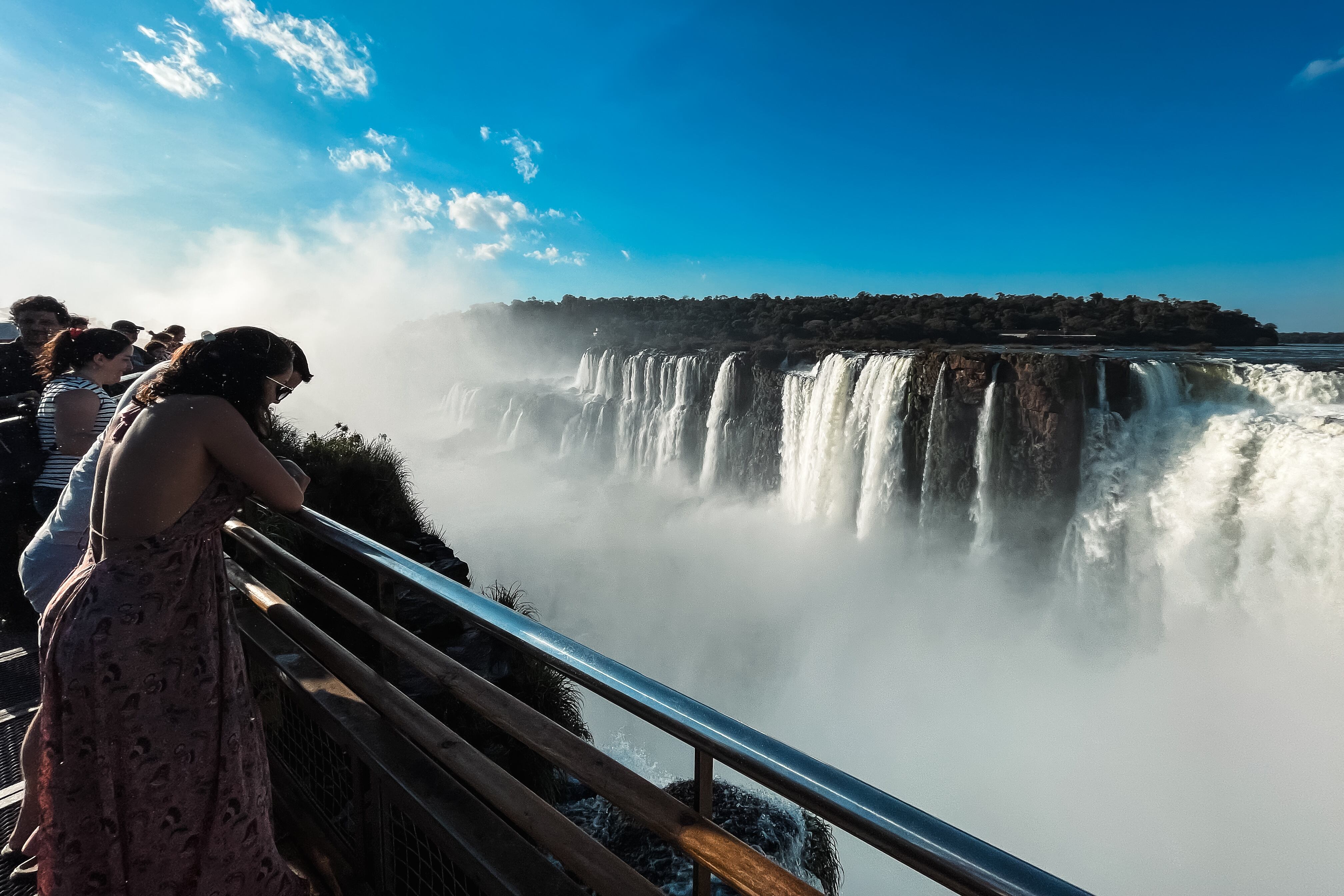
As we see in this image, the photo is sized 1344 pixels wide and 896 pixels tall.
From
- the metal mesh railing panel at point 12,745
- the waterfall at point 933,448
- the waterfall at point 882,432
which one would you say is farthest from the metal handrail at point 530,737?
the waterfall at point 882,432

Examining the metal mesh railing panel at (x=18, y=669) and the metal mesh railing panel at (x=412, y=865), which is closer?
the metal mesh railing panel at (x=412, y=865)

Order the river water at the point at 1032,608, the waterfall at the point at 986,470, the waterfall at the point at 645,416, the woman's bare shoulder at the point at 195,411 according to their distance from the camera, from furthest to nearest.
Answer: the waterfall at the point at 645,416 < the waterfall at the point at 986,470 < the river water at the point at 1032,608 < the woman's bare shoulder at the point at 195,411

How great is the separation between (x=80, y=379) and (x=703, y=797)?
2679 mm

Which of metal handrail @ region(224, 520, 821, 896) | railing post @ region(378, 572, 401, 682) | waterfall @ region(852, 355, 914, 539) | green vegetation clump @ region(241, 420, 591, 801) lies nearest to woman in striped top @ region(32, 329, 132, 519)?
green vegetation clump @ region(241, 420, 591, 801)

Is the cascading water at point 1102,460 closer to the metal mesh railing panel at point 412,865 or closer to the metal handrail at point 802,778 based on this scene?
the metal handrail at point 802,778

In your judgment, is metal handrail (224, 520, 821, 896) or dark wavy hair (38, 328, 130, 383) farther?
dark wavy hair (38, 328, 130, 383)

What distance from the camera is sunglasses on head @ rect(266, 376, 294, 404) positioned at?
A: 58.6 inches

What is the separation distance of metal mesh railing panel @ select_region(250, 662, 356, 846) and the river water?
9951mm

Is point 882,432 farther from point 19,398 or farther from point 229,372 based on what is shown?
point 229,372

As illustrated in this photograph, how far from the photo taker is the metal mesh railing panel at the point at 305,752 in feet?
6.20

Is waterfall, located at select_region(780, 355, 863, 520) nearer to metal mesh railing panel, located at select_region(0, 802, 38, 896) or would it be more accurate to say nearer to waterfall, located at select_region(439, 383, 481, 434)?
metal mesh railing panel, located at select_region(0, 802, 38, 896)

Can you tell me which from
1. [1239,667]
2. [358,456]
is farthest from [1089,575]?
[358,456]

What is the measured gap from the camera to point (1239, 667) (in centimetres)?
1096

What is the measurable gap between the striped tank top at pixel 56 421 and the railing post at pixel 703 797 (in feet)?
7.69
